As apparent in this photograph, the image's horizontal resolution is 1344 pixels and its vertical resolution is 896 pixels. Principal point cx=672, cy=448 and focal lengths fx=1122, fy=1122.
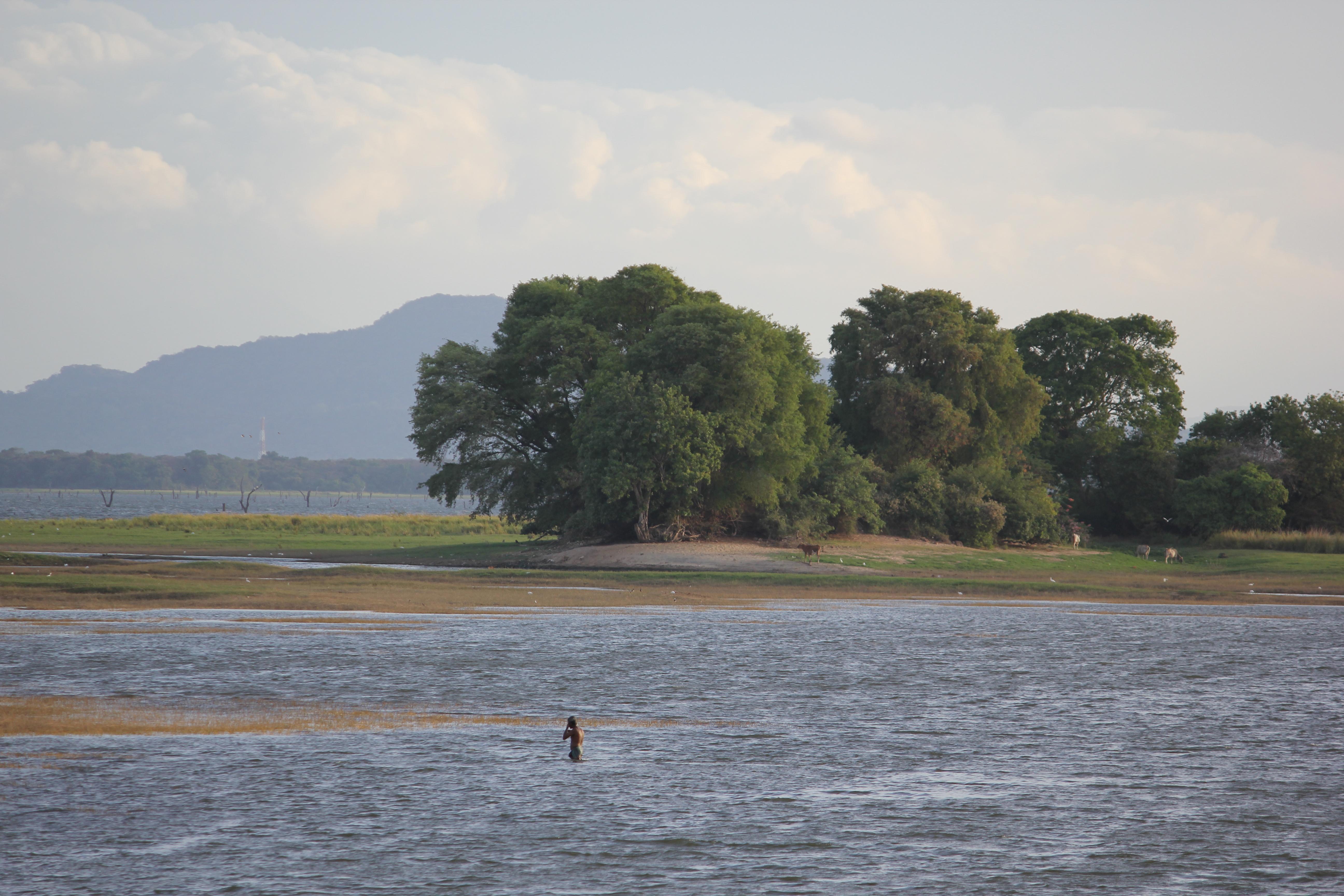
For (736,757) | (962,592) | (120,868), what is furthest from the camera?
(962,592)

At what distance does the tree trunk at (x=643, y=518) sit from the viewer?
53.8 meters

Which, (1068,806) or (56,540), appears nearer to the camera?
(1068,806)

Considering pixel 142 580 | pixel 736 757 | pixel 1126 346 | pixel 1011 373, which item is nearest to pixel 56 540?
pixel 142 580

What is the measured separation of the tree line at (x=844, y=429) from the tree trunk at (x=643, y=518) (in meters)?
0.10

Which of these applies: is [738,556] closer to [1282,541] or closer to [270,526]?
[1282,541]

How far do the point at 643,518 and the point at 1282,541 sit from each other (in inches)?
1438

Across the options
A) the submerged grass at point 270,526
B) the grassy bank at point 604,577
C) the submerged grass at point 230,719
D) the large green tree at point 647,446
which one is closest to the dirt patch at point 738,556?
the grassy bank at point 604,577

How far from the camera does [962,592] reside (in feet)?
141

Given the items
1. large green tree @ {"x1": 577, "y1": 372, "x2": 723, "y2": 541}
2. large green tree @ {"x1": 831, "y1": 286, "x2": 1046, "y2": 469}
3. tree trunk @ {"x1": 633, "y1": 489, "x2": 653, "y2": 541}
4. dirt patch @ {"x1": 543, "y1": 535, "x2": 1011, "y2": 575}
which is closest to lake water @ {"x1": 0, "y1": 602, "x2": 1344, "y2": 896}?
dirt patch @ {"x1": 543, "y1": 535, "x2": 1011, "y2": 575}

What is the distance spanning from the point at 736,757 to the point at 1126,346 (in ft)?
232

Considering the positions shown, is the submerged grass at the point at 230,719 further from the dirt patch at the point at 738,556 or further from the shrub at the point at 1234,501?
the shrub at the point at 1234,501

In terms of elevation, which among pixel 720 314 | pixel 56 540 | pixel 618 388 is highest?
pixel 720 314

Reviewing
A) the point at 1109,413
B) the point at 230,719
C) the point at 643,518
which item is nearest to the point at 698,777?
the point at 230,719

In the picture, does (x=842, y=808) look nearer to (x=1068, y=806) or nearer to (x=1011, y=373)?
(x=1068, y=806)
